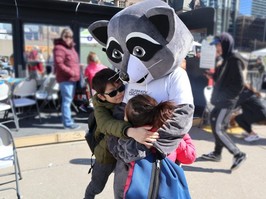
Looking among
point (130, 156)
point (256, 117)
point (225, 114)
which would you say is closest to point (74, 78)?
point (225, 114)

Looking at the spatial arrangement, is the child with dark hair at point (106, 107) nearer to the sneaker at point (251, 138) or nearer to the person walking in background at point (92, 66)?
the person walking in background at point (92, 66)

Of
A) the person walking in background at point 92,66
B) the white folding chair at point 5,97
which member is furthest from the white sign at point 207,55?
the white folding chair at point 5,97

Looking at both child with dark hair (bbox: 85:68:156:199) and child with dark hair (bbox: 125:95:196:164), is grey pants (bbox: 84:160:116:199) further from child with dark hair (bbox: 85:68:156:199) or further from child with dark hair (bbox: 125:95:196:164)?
child with dark hair (bbox: 125:95:196:164)

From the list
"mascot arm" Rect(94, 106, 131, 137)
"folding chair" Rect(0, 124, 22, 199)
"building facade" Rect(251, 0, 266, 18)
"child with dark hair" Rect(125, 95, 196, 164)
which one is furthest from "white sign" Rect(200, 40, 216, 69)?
"folding chair" Rect(0, 124, 22, 199)

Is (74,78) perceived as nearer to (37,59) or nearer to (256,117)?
(37,59)

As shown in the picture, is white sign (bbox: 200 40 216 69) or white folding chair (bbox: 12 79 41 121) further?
white folding chair (bbox: 12 79 41 121)

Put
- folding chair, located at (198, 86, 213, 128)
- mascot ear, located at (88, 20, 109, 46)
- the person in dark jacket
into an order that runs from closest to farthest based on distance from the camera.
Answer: mascot ear, located at (88, 20, 109, 46), the person in dark jacket, folding chair, located at (198, 86, 213, 128)

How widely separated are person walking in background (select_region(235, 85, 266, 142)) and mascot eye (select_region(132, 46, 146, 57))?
3.38m

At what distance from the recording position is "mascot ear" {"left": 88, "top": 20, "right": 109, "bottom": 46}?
5.80 feet

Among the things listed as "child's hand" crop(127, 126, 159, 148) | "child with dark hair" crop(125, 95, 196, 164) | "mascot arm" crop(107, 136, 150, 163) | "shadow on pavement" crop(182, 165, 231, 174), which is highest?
"child with dark hair" crop(125, 95, 196, 164)

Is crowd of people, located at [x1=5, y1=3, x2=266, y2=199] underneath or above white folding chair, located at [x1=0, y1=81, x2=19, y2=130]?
above

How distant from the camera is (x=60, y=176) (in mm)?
3113

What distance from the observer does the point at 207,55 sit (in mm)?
3914

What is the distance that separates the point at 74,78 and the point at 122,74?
127 inches
